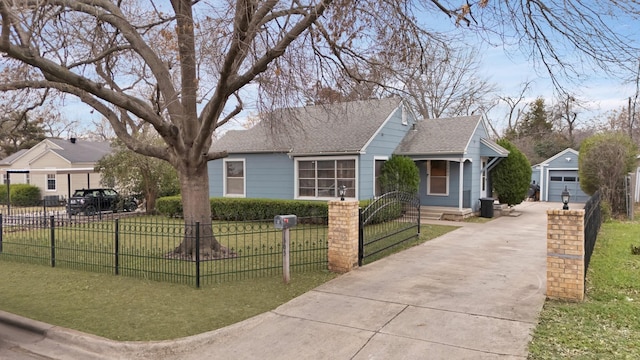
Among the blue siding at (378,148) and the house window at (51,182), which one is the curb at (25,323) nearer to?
the blue siding at (378,148)

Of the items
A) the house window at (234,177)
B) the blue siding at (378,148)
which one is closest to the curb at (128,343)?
the blue siding at (378,148)

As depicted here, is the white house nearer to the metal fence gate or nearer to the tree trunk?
the tree trunk

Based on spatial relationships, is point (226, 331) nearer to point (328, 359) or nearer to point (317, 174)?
point (328, 359)

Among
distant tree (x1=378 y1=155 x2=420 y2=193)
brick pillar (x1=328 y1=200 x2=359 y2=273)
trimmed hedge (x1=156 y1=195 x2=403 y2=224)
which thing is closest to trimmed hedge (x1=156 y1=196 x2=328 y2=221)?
trimmed hedge (x1=156 y1=195 x2=403 y2=224)

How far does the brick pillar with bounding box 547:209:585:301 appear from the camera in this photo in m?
5.96

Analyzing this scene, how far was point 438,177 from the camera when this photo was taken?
59.9ft

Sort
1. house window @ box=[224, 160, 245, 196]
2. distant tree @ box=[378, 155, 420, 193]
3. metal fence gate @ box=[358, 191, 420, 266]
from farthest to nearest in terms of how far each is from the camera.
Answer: house window @ box=[224, 160, 245, 196], distant tree @ box=[378, 155, 420, 193], metal fence gate @ box=[358, 191, 420, 266]

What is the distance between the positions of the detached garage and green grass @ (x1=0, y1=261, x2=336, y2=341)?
78.2ft

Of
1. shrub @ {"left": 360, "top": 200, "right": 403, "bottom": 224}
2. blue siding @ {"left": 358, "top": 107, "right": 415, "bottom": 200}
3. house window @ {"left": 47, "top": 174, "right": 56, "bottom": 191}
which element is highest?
blue siding @ {"left": 358, "top": 107, "right": 415, "bottom": 200}

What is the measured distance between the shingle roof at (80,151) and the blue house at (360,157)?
14.8 m

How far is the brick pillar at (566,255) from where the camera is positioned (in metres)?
5.96

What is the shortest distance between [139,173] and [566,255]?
63.1 feet

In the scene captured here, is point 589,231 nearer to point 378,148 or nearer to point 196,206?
point 196,206

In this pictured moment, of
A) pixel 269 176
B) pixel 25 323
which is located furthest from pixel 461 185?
pixel 25 323
